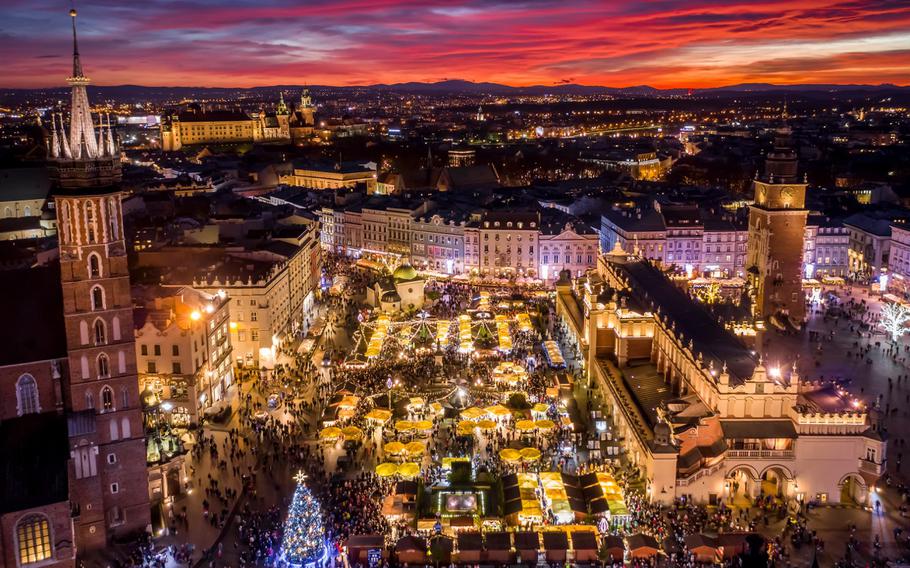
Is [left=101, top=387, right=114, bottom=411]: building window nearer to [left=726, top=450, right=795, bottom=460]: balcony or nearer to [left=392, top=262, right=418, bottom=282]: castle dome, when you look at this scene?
[left=726, top=450, right=795, bottom=460]: balcony

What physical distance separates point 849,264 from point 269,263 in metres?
67.5

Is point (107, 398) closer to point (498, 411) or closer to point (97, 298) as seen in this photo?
point (97, 298)

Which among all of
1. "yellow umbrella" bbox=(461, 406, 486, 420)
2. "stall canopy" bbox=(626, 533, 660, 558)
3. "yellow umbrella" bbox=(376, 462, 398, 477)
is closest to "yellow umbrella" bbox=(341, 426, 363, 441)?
"yellow umbrella" bbox=(376, 462, 398, 477)

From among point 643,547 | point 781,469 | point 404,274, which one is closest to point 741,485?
point 781,469

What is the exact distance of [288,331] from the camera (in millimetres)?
73438

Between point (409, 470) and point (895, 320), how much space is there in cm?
4838

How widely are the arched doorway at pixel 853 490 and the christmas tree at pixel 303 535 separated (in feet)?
89.3

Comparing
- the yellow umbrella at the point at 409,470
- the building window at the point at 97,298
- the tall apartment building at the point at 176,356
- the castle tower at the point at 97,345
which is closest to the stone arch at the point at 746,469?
the yellow umbrella at the point at 409,470

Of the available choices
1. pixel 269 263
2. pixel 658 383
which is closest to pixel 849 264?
pixel 658 383

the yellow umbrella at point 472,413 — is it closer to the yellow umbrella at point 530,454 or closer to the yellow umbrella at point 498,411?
the yellow umbrella at point 498,411

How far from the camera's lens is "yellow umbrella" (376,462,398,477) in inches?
1761

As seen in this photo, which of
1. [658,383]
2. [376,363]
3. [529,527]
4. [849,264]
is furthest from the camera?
[849,264]

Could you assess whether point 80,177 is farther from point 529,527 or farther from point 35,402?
point 529,527

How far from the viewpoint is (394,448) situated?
156 ft
